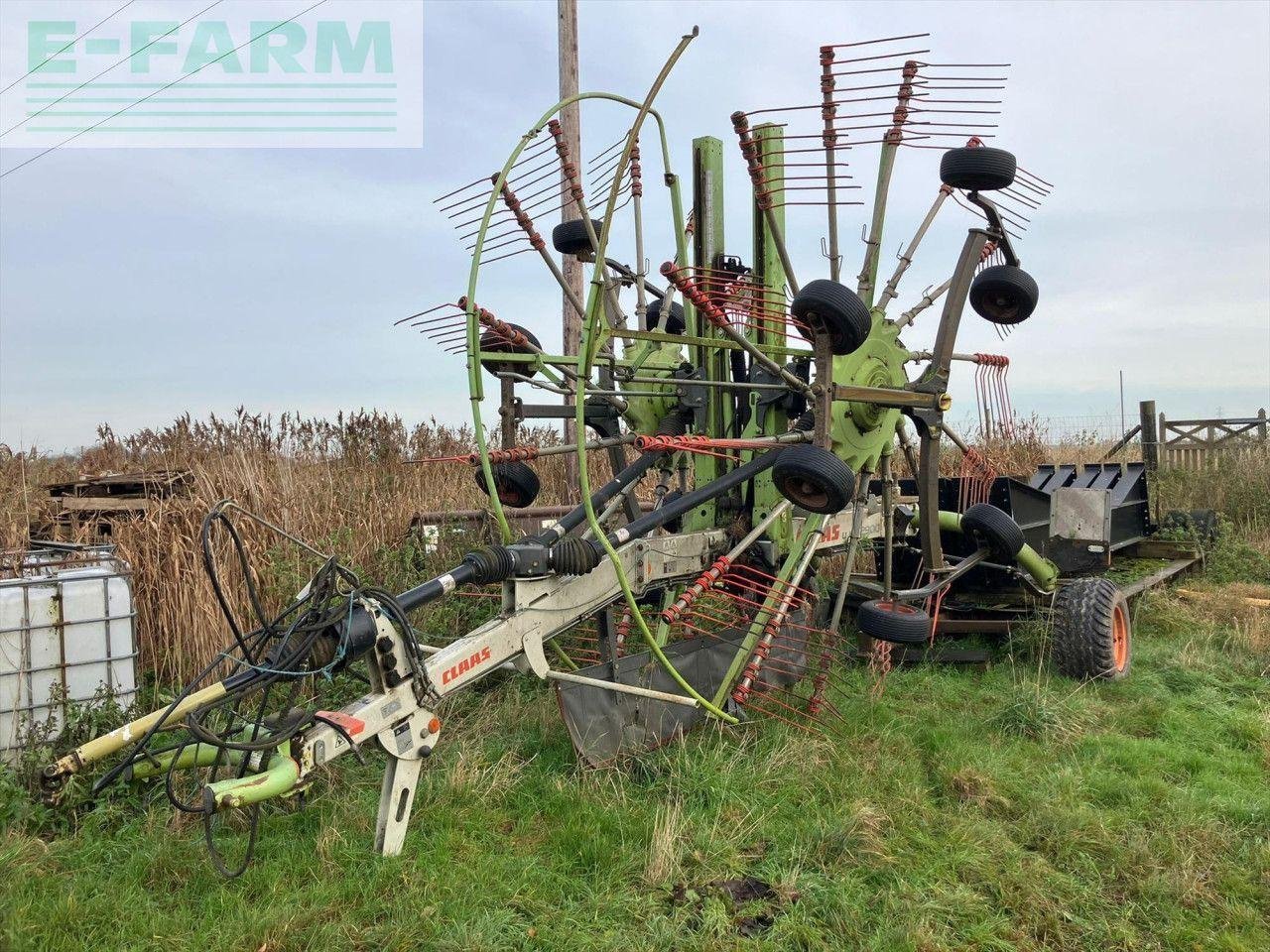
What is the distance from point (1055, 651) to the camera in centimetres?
638

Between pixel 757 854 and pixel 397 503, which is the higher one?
pixel 397 503

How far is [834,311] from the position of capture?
4340 millimetres

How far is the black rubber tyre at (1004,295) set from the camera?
18.7ft

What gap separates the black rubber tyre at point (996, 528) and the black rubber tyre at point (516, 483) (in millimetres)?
2836

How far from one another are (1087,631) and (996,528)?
97 centimetres

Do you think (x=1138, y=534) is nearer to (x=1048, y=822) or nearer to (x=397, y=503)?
(x=1048, y=822)

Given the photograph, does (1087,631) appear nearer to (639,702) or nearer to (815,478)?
(815,478)

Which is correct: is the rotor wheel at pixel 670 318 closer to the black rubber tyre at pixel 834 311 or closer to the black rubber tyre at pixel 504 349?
the black rubber tyre at pixel 504 349

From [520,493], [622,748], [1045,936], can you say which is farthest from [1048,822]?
[520,493]

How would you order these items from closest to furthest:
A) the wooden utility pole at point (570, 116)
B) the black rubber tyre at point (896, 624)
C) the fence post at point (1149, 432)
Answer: the black rubber tyre at point (896, 624) < the wooden utility pole at point (570, 116) < the fence post at point (1149, 432)

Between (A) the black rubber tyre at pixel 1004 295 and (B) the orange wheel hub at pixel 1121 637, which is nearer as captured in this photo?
(A) the black rubber tyre at pixel 1004 295

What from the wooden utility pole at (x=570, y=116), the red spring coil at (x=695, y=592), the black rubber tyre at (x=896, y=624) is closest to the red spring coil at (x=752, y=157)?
the red spring coil at (x=695, y=592)

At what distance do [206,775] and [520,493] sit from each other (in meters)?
2.21

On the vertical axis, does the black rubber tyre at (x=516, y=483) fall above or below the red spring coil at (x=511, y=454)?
below
